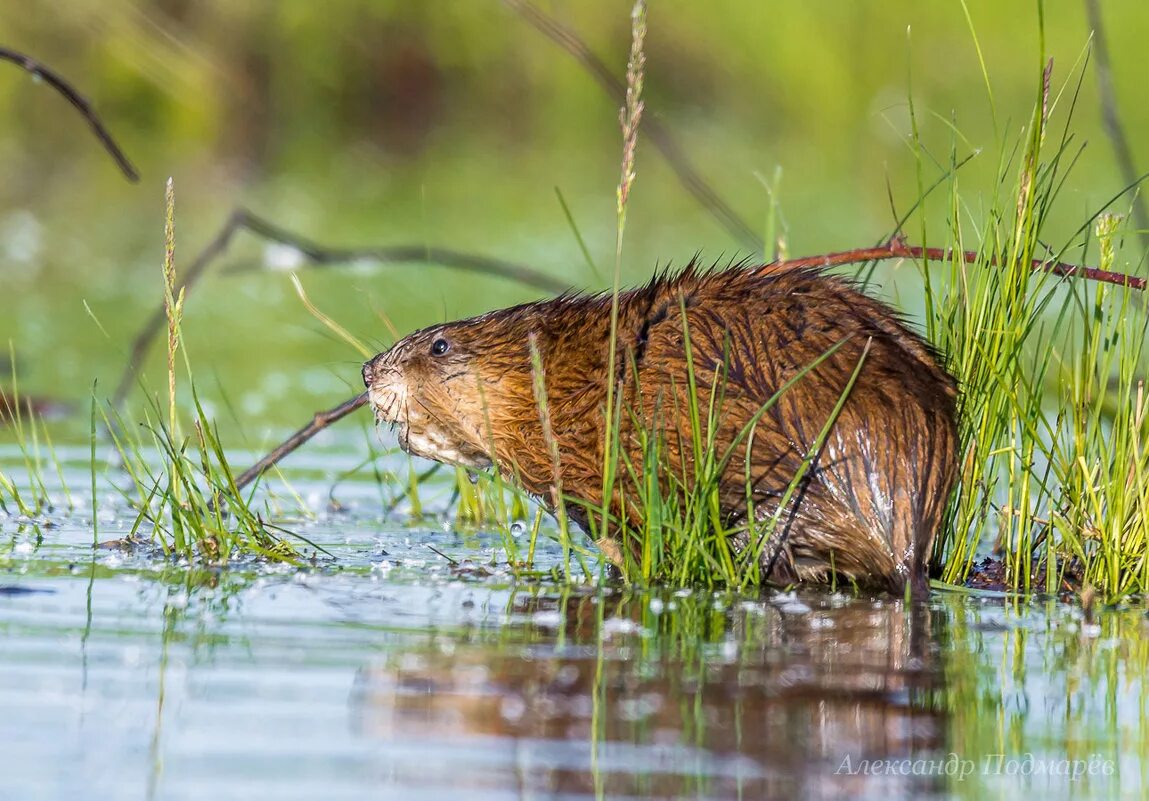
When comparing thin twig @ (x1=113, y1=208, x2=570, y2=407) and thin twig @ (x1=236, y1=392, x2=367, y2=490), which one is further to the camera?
thin twig @ (x1=113, y1=208, x2=570, y2=407)

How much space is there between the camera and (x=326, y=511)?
207 inches


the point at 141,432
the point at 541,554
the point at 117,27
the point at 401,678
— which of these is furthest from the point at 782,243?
the point at 117,27

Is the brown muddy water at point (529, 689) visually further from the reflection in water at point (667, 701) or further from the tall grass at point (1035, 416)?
the tall grass at point (1035, 416)

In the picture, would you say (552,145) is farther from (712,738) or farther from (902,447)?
(712,738)

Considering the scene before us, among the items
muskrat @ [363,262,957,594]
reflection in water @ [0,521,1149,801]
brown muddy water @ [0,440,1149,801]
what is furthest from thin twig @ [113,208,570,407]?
reflection in water @ [0,521,1149,801]

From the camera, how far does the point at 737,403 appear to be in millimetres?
4031

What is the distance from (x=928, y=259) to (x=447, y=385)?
50.9 inches

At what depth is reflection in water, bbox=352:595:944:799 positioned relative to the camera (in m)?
2.52

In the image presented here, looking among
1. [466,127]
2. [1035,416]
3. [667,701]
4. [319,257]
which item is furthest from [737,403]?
[466,127]

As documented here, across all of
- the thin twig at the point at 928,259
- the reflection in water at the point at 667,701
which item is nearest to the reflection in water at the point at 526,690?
the reflection in water at the point at 667,701

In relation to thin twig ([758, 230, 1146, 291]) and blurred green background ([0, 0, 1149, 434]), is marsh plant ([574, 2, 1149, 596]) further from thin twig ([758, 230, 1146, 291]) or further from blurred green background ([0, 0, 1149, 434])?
blurred green background ([0, 0, 1149, 434])

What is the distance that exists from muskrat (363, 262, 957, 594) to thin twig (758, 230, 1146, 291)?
9cm

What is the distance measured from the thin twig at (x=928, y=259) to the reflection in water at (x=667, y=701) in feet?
3.17

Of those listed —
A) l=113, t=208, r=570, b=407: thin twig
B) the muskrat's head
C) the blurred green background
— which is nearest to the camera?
the muskrat's head
